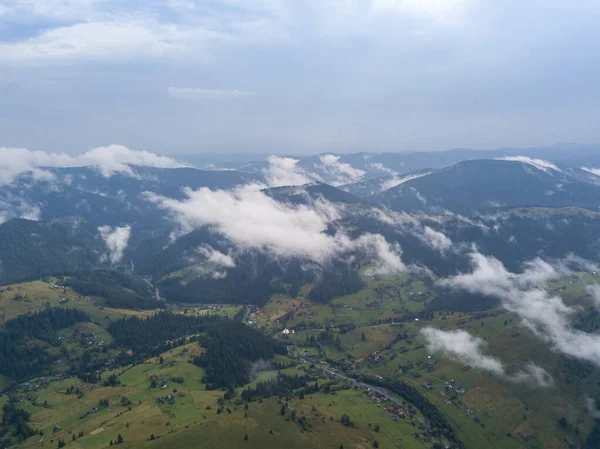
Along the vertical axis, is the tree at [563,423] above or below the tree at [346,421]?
below

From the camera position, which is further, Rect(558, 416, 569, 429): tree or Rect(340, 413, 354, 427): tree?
Rect(558, 416, 569, 429): tree

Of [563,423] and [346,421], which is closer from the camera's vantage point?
[346,421]

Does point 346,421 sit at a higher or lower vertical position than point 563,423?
higher

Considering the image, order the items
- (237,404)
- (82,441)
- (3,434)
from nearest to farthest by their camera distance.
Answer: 1. (82,441)
2. (3,434)
3. (237,404)

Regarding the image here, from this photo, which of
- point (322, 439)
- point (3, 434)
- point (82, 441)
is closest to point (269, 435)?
point (322, 439)

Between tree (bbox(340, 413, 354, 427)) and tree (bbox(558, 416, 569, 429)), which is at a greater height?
tree (bbox(340, 413, 354, 427))

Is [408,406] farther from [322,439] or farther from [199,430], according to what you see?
[199,430]

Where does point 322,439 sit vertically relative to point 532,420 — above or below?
above

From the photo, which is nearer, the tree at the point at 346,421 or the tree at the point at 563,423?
the tree at the point at 346,421

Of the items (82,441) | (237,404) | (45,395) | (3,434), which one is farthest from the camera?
(45,395)

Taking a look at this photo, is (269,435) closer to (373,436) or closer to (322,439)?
(322,439)

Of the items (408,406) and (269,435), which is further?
(408,406)
